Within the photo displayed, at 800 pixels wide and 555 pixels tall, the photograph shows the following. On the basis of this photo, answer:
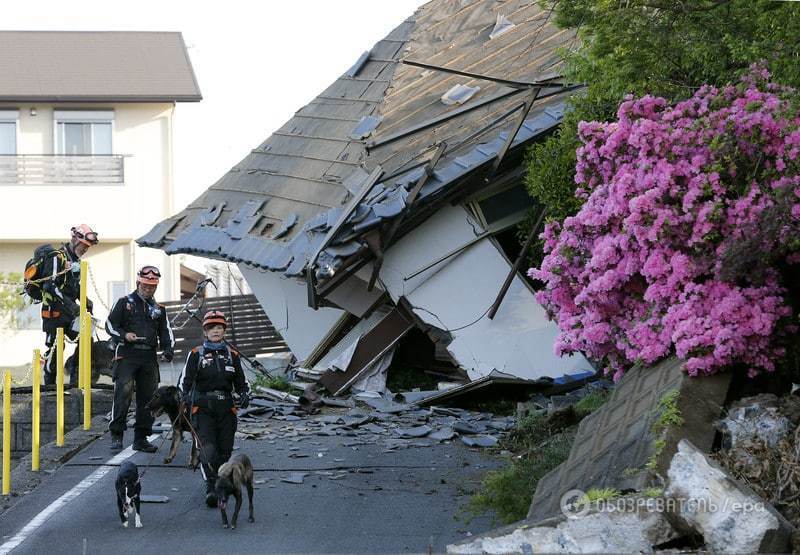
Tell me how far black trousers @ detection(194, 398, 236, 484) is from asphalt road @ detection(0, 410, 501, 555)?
0.38m

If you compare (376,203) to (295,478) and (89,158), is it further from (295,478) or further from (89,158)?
(89,158)

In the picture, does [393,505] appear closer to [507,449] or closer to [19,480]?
[507,449]

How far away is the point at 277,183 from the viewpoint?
68.2 feet

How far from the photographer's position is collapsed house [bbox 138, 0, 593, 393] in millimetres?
17297

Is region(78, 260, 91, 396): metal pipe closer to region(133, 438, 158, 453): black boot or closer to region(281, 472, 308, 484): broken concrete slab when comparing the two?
region(133, 438, 158, 453): black boot

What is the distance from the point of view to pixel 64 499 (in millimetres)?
11695

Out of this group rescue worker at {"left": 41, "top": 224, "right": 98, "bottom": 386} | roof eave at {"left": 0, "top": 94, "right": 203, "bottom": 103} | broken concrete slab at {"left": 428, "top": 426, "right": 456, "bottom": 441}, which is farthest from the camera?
roof eave at {"left": 0, "top": 94, "right": 203, "bottom": 103}

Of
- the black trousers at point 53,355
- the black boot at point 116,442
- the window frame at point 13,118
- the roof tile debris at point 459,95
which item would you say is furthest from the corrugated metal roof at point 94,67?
the black boot at point 116,442

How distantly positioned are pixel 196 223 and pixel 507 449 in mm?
A: 9006

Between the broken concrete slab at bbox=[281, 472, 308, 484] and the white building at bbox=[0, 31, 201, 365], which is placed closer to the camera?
the broken concrete slab at bbox=[281, 472, 308, 484]

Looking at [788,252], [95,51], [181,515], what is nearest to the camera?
[788,252]

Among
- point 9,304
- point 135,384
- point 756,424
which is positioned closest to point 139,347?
point 135,384

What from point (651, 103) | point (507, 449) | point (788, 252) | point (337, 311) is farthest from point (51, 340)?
point (788, 252)

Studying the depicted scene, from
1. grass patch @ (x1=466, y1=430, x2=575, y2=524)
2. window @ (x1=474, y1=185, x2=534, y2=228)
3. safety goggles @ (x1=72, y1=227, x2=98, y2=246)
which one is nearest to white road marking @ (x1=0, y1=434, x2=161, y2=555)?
safety goggles @ (x1=72, y1=227, x2=98, y2=246)
